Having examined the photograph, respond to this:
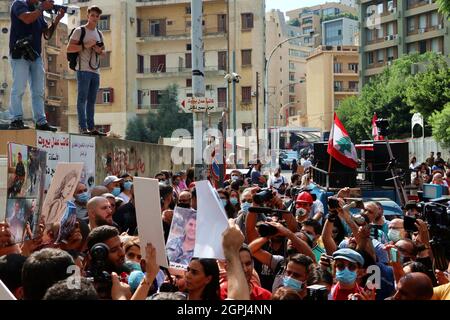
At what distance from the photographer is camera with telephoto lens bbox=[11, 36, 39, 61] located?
1010 cm

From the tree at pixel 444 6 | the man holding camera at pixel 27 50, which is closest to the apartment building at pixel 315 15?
the tree at pixel 444 6

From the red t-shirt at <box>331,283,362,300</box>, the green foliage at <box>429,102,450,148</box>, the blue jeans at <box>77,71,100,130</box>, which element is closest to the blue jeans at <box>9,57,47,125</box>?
the blue jeans at <box>77,71,100,130</box>

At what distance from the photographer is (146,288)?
4074 mm

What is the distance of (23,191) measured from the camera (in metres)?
6.28

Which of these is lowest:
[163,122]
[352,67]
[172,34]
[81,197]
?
[81,197]

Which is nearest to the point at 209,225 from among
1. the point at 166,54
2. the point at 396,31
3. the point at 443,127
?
the point at 443,127

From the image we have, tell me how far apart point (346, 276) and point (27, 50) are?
6032 mm

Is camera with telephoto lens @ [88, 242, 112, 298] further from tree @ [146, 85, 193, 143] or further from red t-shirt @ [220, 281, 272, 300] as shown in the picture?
tree @ [146, 85, 193, 143]

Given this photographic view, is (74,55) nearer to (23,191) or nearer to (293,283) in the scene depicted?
(23,191)

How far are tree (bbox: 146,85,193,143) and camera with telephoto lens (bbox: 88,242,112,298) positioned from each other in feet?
158

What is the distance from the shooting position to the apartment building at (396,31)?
65688mm

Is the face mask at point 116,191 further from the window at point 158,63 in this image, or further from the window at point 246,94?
the window at point 158,63
